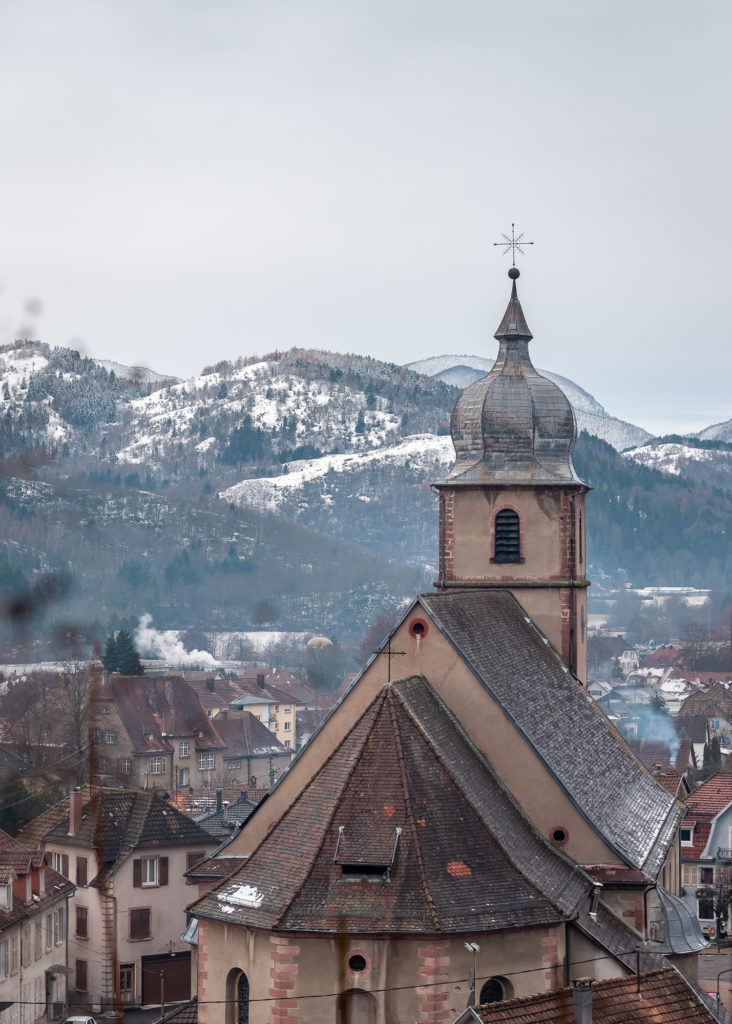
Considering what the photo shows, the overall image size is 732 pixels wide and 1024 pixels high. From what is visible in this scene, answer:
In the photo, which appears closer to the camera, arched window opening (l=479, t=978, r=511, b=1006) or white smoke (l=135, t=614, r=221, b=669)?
arched window opening (l=479, t=978, r=511, b=1006)

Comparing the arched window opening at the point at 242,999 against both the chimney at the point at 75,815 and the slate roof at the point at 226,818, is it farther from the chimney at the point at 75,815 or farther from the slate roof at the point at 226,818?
the slate roof at the point at 226,818

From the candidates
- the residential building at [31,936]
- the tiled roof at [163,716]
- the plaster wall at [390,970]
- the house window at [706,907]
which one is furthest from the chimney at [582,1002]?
the tiled roof at [163,716]

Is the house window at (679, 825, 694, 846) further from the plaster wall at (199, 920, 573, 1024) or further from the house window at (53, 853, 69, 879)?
the plaster wall at (199, 920, 573, 1024)

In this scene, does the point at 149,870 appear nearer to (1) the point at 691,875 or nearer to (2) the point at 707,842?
(1) the point at 691,875

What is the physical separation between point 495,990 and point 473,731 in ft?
24.7

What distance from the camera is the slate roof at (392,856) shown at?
31469 millimetres

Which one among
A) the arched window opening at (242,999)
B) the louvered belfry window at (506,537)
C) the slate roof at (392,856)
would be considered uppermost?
the louvered belfry window at (506,537)

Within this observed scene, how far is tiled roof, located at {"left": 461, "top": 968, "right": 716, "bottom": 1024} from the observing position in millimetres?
25344

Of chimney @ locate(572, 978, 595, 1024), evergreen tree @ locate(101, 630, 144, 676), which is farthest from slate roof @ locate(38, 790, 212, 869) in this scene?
chimney @ locate(572, 978, 595, 1024)

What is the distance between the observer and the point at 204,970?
33.4m

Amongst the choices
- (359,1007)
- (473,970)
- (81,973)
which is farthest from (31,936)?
(473,970)

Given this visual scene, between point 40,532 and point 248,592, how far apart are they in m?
154

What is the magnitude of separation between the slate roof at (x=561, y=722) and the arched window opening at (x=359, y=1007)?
8.04m

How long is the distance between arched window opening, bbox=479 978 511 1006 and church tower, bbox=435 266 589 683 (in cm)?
1689
